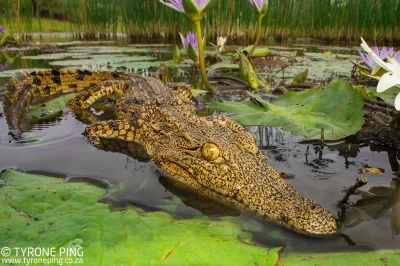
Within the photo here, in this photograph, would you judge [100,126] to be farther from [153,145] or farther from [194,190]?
[194,190]

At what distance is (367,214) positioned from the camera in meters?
1.60

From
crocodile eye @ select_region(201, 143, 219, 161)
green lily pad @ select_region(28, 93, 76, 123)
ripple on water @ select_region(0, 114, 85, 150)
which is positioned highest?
green lily pad @ select_region(28, 93, 76, 123)

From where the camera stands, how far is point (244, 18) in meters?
10.3

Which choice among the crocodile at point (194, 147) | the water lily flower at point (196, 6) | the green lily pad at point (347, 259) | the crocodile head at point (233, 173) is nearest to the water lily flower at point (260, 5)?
the water lily flower at point (196, 6)

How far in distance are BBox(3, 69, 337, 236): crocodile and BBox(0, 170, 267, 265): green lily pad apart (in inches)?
10.2

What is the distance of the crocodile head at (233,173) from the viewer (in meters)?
1.51

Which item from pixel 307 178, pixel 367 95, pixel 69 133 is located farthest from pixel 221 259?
pixel 367 95

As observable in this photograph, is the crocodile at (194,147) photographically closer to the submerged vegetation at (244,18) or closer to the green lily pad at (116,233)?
the green lily pad at (116,233)

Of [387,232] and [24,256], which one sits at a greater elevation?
[24,256]

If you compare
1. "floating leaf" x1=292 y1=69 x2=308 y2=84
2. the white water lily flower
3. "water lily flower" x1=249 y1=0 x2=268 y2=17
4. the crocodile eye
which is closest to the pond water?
the crocodile eye

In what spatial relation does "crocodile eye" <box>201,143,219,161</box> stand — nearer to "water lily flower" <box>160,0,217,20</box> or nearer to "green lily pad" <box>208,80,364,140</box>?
"green lily pad" <box>208,80,364,140</box>

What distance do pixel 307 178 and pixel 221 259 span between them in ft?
3.40

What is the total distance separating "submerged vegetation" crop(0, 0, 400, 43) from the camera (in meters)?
10.3

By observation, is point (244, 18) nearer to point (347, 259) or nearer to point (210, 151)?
point (210, 151)
